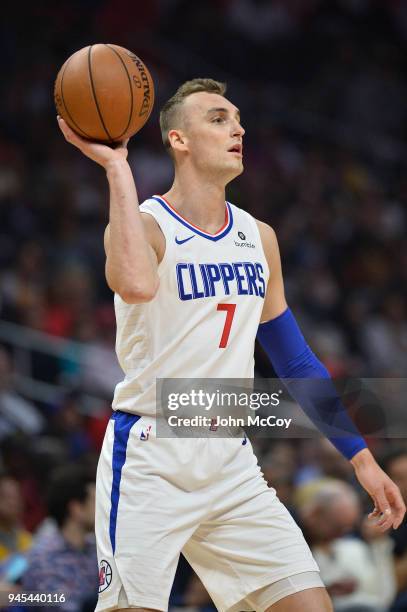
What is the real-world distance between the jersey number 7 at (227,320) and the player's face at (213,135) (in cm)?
57

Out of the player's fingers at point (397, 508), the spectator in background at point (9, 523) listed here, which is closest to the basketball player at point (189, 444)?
the player's fingers at point (397, 508)

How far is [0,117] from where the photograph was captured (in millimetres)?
11984

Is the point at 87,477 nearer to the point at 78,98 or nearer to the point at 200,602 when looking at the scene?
the point at 200,602

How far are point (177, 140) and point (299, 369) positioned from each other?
3.48ft

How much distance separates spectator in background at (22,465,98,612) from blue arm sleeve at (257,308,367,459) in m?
1.83

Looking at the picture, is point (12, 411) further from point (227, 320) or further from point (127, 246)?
point (127, 246)

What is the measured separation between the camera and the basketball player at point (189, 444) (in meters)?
3.64

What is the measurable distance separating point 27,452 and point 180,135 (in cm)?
392

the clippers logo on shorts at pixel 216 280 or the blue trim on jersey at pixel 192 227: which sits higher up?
the blue trim on jersey at pixel 192 227

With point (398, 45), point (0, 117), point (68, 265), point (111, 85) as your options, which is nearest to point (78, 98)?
point (111, 85)

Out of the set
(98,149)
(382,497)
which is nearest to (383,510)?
(382,497)

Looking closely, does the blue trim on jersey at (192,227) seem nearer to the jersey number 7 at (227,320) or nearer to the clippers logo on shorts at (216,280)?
the clippers logo on shorts at (216,280)

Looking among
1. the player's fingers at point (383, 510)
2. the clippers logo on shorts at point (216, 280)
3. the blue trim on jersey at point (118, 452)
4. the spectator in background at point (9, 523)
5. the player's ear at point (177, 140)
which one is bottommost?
the spectator in background at point (9, 523)

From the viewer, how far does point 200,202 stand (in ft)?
13.7
